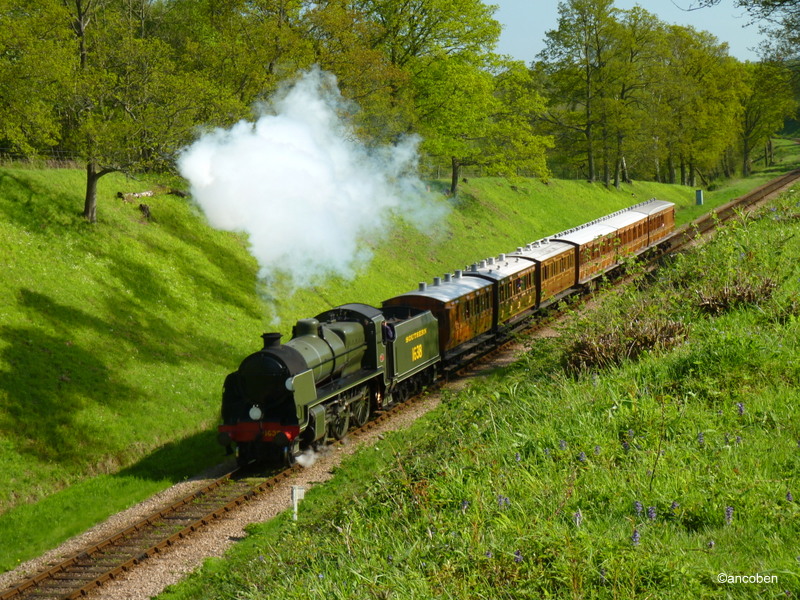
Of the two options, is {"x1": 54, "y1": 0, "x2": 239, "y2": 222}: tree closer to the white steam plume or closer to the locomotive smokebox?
the white steam plume

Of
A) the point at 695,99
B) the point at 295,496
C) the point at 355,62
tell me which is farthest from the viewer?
the point at 695,99

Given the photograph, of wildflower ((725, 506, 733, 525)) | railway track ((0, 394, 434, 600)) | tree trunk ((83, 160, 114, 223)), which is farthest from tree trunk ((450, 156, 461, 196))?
wildflower ((725, 506, 733, 525))

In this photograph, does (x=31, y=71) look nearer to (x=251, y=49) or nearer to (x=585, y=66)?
(x=251, y=49)

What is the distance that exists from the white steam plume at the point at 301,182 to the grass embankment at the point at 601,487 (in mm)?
12355

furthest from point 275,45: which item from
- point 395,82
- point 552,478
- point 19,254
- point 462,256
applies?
point 552,478

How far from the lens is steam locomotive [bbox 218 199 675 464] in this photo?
1639cm

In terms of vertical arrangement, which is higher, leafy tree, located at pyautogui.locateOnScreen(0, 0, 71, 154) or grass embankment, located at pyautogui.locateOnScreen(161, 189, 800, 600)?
leafy tree, located at pyautogui.locateOnScreen(0, 0, 71, 154)

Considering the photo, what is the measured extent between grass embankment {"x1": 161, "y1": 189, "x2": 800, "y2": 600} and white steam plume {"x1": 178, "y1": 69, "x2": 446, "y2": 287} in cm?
1235

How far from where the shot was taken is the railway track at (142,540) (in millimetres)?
12430

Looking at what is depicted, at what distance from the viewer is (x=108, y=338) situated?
21328mm

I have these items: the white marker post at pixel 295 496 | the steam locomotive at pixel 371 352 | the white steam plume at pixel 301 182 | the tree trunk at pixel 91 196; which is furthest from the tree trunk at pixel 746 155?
the white marker post at pixel 295 496

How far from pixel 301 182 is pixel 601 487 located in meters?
19.9

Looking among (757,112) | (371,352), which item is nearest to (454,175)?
(371,352)

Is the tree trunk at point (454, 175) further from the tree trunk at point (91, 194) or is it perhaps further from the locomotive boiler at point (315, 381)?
the locomotive boiler at point (315, 381)
